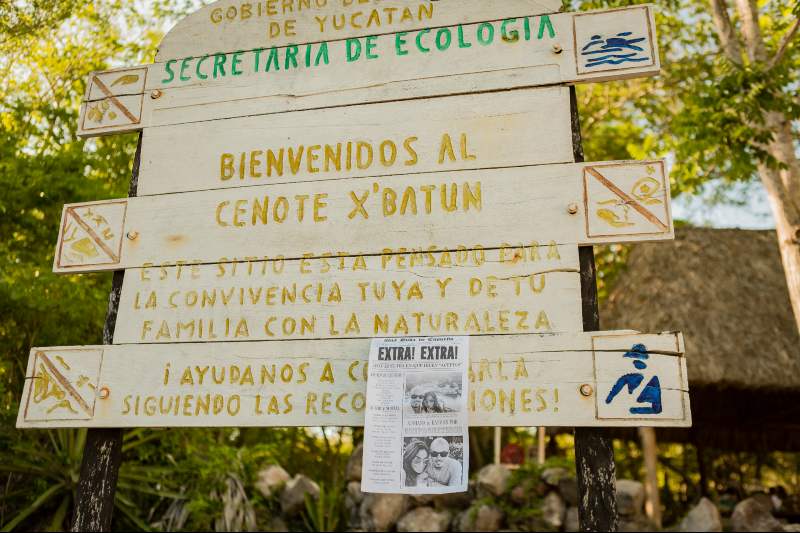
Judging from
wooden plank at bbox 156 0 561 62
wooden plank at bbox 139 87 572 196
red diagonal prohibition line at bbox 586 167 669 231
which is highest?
wooden plank at bbox 156 0 561 62

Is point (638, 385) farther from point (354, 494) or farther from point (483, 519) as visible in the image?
point (354, 494)

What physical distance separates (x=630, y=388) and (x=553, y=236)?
0.70 meters

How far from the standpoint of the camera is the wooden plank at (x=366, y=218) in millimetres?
3033

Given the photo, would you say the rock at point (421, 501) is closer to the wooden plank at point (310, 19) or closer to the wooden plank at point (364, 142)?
the wooden plank at point (364, 142)

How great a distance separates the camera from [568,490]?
8406 mm

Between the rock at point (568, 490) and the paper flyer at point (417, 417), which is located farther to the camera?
the rock at point (568, 490)

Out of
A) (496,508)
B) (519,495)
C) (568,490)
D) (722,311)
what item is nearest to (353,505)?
(496,508)

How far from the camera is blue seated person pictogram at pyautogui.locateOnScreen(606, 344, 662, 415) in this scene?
2719 mm

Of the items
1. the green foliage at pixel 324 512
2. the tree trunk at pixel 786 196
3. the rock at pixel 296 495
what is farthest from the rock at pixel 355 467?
the tree trunk at pixel 786 196

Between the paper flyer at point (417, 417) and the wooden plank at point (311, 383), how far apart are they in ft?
0.24

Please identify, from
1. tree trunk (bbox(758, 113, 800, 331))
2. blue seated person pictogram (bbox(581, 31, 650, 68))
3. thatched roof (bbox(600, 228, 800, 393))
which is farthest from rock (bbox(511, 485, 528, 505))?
blue seated person pictogram (bbox(581, 31, 650, 68))

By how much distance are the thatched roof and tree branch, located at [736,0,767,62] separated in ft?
12.3

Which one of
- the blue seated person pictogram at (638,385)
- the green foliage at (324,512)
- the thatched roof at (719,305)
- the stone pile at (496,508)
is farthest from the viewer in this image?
the thatched roof at (719,305)

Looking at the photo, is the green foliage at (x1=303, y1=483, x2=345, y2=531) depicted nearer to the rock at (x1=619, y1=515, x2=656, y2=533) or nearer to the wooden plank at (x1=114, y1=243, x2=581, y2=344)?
the rock at (x1=619, y1=515, x2=656, y2=533)
